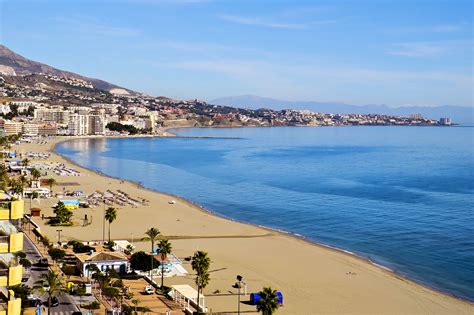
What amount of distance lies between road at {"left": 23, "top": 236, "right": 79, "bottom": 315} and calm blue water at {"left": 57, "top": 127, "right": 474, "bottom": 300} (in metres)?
15.7

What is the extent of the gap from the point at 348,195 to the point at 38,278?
34.1 meters

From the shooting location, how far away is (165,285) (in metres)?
24.3

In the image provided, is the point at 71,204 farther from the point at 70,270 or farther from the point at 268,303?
the point at 268,303

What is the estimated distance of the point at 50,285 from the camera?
58.5 ft

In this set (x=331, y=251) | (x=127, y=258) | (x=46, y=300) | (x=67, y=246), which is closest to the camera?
(x=46, y=300)

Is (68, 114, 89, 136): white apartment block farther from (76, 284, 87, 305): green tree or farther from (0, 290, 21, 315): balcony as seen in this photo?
(0, 290, 21, 315): balcony

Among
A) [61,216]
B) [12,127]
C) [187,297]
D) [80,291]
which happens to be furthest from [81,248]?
[12,127]

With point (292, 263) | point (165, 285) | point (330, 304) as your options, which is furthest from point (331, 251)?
point (165, 285)

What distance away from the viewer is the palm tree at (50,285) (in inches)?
701

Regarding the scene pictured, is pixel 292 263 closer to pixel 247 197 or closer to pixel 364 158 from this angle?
pixel 247 197

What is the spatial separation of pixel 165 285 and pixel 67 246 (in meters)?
7.15

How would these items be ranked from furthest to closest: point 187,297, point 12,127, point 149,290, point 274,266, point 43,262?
point 12,127, point 274,266, point 43,262, point 149,290, point 187,297

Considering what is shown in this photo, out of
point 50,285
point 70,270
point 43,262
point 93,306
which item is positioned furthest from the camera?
point 43,262

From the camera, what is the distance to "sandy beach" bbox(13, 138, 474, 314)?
76.7 ft
